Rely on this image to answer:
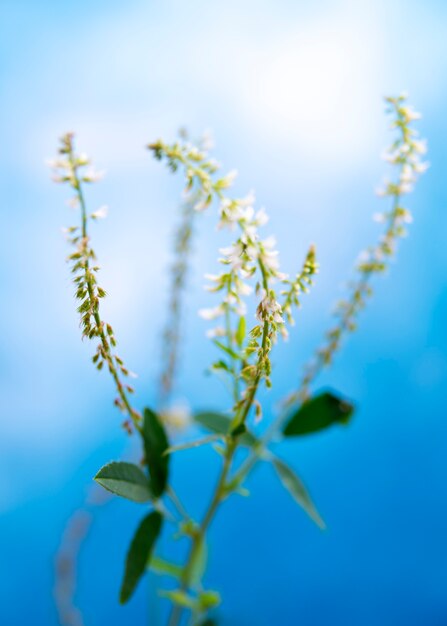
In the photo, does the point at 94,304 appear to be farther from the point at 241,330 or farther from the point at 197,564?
the point at 197,564

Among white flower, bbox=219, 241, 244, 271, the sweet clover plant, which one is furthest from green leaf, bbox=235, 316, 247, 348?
white flower, bbox=219, 241, 244, 271

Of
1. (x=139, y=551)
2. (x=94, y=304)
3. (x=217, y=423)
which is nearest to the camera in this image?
(x=94, y=304)

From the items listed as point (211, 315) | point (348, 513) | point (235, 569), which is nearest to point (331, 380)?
point (348, 513)

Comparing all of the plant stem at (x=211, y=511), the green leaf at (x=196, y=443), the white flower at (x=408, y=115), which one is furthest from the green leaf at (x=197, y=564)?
the white flower at (x=408, y=115)

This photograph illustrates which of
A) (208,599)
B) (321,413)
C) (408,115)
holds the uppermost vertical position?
(408,115)

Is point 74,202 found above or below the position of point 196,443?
above

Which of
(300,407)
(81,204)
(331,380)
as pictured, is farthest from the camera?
(331,380)

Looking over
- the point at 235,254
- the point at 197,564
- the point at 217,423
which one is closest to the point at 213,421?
the point at 217,423

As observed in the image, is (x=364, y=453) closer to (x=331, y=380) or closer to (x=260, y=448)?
(x=331, y=380)

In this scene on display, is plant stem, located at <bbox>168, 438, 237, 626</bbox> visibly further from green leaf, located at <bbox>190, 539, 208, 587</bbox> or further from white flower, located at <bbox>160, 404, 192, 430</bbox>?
white flower, located at <bbox>160, 404, 192, 430</bbox>
